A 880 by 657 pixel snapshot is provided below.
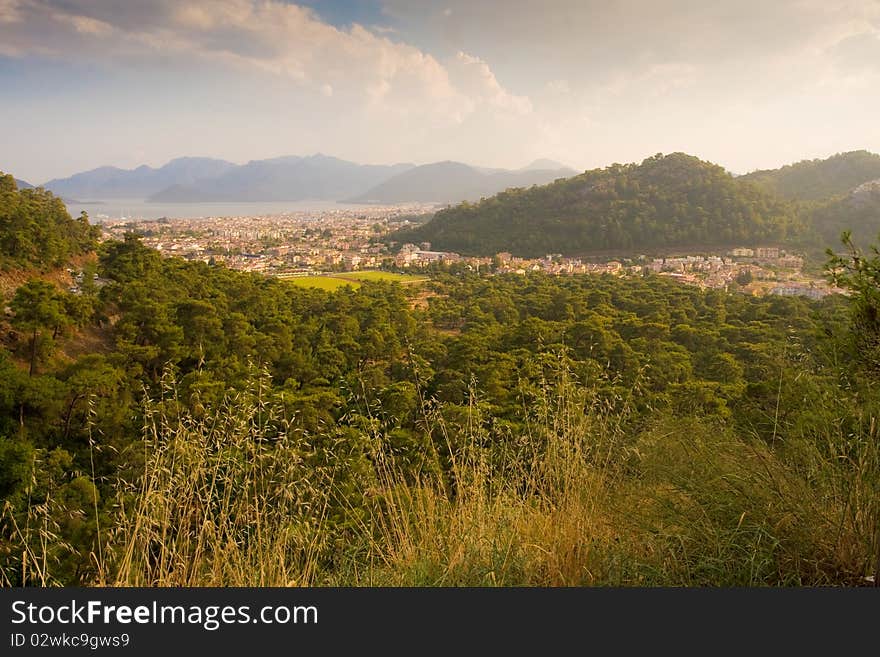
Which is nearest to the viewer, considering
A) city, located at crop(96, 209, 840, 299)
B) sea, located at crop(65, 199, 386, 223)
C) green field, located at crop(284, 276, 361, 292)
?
city, located at crop(96, 209, 840, 299)

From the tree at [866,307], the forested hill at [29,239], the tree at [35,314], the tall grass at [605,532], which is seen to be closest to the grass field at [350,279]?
the forested hill at [29,239]

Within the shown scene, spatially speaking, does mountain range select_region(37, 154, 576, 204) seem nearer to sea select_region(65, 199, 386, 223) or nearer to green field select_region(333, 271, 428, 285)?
sea select_region(65, 199, 386, 223)

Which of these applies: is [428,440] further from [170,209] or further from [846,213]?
[170,209]

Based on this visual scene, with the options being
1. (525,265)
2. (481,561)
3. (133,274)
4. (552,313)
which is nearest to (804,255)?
(525,265)

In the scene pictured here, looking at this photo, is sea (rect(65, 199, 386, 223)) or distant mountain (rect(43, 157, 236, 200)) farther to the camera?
distant mountain (rect(43, 157, 236, 200))

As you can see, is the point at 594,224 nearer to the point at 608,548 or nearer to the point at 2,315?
the point at 2,315

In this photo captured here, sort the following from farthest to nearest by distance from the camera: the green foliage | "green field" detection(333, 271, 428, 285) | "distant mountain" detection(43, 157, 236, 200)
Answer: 1. "distant mountain" detection(43, 157, 236, 200)
2. "green field" detection(333, 271, 428, 285)
3. the green foliage

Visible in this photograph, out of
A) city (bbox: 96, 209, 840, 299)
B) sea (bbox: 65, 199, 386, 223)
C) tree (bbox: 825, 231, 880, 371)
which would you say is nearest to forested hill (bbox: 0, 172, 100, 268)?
sea (bbox: 65, 199, 386, 223)
